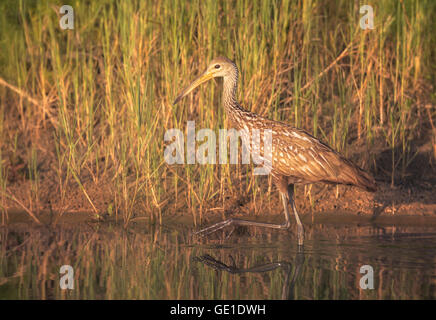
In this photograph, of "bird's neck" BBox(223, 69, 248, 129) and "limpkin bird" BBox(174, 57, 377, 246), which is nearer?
"limpkin bird" BBox(174, 57, 377, 246)

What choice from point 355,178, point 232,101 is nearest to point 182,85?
point 232,101

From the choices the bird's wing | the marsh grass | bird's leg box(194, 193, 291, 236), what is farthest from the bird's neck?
bird's leg box(194, 193, 291, 236)

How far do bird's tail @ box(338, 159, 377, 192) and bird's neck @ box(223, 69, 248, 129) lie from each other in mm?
1196

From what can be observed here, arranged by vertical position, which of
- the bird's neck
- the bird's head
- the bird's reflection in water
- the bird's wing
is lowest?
the bird's reflection in water

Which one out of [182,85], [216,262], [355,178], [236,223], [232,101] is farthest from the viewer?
[182,85]

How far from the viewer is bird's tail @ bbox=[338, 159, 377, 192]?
761 cm

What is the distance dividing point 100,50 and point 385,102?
4.12 m

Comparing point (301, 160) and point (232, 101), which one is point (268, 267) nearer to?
point (301, 160)

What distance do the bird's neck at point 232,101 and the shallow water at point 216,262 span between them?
50.0 inches

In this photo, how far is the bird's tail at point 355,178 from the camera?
7605mm

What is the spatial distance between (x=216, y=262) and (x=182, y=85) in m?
2.87

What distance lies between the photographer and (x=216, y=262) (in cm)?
675

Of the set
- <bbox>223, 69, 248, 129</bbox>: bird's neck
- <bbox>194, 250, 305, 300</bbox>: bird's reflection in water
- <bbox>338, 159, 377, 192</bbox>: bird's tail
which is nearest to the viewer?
<bbox>194, 250, 305, 300</bbox>: bird's reflection in water

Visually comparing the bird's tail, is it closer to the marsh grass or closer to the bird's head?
the marsh grass
